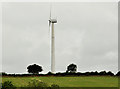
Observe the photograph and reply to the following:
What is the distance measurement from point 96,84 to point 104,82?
4.28m

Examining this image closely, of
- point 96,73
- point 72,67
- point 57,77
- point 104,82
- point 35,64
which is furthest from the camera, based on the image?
point 72,67

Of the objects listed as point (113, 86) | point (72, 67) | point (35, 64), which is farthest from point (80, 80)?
point (72, 67)

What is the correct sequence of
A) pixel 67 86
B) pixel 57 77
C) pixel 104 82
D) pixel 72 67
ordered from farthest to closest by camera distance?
pixel 72 67 → pixel 57 77 → pixel 104 82 → pixel 67 86

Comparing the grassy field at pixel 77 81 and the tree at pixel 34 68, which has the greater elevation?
the tree at pixel 34 68

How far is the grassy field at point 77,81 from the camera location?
2617 inches

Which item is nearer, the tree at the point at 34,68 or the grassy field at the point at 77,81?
the grassy field at the point at 77,81

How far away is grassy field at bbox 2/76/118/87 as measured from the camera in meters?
66.5

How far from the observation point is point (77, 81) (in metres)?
71.1

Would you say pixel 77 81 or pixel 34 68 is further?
pixel 34 68

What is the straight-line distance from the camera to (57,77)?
7675 cm

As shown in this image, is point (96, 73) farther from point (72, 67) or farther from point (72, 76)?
point (72, 67)

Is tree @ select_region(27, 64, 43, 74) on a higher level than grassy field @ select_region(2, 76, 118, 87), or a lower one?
higher

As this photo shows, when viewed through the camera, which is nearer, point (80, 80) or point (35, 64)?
point (80, 80)

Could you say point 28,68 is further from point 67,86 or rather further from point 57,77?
point 67,86
